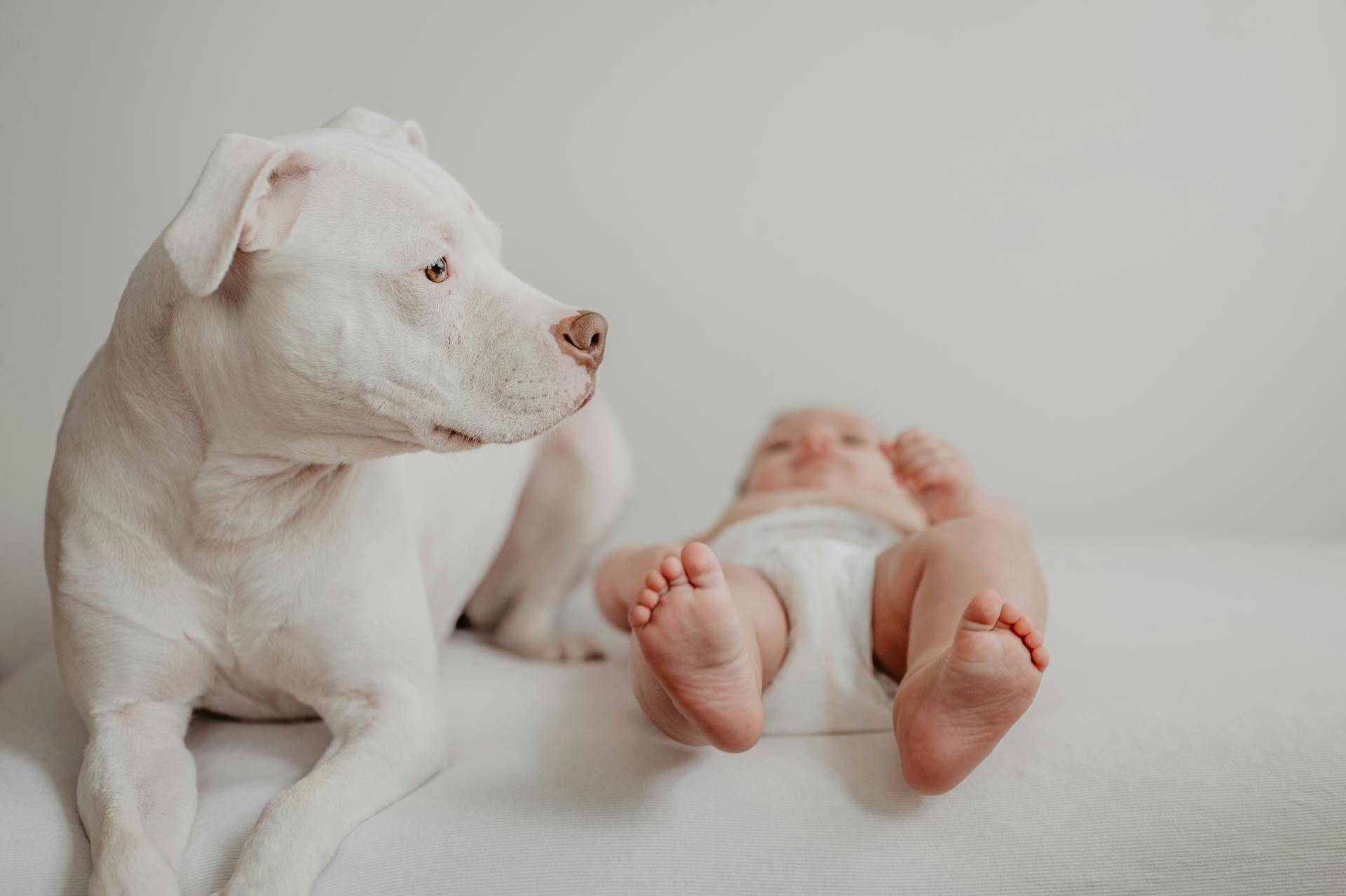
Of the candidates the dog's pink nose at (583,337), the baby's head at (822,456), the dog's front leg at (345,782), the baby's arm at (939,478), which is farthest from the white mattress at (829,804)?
the baby's head at (822,456)

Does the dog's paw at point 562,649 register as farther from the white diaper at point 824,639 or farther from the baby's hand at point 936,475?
the baby's hand at point 936,475

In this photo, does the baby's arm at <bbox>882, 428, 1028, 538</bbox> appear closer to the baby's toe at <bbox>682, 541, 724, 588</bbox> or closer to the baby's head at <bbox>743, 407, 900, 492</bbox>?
the baby's head at <bbox>743, 407, 900, 492</bbox>

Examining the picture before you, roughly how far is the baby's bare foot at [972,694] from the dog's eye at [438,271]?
67 cm

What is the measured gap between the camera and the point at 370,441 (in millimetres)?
1207

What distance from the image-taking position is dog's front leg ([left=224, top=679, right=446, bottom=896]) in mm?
1068

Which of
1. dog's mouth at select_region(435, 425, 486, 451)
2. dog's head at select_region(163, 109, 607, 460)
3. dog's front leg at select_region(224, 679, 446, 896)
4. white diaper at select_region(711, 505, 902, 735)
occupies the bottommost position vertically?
dog's front leg at select_region(224, 679, 446, 896)

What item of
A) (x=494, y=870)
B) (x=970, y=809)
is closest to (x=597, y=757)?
(x=494, y=870)

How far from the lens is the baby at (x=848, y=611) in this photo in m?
1.10

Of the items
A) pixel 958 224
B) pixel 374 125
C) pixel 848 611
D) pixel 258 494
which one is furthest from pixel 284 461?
pixel 958 224

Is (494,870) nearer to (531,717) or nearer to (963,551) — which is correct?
(531,717)

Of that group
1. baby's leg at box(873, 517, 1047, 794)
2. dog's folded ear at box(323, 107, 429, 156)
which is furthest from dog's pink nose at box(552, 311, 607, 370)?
baby's leg at box(873, 517, 1047, 794)

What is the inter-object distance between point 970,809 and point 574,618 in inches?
52.2

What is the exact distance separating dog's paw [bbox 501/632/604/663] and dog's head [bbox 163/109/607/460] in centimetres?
86

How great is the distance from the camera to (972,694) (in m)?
1.07
